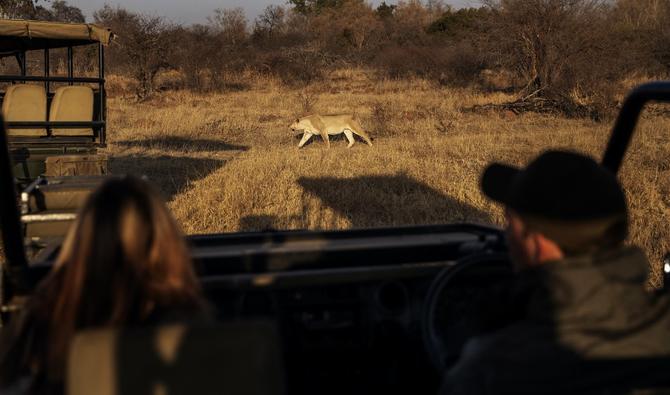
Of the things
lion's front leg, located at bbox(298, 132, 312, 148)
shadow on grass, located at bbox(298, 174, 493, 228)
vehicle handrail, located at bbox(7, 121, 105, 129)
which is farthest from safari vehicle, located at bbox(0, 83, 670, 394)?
lion's front leg, located at bbox(298, 132, 312, 148)

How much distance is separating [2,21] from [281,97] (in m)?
15.9

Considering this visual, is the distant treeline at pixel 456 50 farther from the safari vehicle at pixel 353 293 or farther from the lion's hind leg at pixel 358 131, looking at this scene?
the safari vehicle at pixel 353 293

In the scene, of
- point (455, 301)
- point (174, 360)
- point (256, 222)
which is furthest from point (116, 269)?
point (256, 222)

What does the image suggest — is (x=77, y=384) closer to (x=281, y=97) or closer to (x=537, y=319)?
(x=537, y=319)

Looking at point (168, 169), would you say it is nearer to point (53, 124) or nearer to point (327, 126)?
point (53, 124)

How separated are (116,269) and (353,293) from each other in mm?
1049

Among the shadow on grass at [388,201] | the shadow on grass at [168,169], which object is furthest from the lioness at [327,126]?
the shadow on grass at [388,201]

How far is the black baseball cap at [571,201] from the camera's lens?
1.71 meters

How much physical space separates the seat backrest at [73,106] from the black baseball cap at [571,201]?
7.24 metres

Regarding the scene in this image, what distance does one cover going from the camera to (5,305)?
240 centimetres

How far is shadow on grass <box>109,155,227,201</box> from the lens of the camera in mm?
9564

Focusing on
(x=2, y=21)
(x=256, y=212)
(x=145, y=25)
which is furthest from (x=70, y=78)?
(x=145, y=25)

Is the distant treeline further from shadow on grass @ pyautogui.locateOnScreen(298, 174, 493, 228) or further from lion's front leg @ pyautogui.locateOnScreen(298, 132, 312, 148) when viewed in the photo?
shadow on grass @ pyautogui.locateOnScreen(298, 174, 493, 228)

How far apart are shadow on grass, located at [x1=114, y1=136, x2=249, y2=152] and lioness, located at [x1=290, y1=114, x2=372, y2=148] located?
1.57 metres
